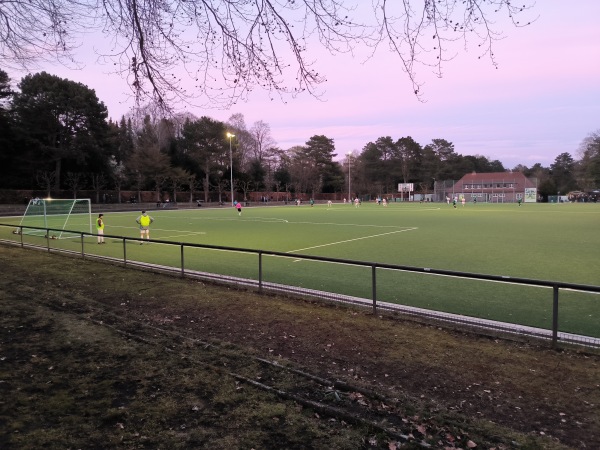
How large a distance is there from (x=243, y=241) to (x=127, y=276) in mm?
9374

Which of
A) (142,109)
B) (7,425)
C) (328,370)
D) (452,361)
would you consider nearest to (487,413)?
(452,361)

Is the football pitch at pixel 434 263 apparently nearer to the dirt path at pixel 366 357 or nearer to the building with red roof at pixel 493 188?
the dirt path at pixel 366 357

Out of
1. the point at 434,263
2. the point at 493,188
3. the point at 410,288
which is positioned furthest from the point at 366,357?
the point at 493,188

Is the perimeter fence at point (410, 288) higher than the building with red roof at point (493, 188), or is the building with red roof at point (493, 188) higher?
the building with red roof at point (493, 188)

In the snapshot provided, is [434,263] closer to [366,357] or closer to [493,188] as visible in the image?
Result: [366,357]

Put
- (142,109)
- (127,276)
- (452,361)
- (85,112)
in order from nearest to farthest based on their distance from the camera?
(452,361) < (142,109) < (127,276) < (85,112)

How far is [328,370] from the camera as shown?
4477mm

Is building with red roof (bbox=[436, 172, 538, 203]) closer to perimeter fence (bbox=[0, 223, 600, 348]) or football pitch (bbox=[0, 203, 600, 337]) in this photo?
football pitch (bbox=[0, 203, 600, 337])

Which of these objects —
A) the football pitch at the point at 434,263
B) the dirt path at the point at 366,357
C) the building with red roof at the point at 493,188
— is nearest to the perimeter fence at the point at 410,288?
the football pitch at the point at 434,263

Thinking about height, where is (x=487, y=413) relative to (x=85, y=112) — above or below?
below

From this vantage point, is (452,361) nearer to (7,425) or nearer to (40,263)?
(7,425)

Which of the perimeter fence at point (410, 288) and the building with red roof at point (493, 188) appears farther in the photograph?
the building with red roof at point (493, 188)

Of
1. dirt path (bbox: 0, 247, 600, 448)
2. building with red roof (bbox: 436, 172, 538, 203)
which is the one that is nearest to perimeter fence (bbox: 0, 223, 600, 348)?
dirt path (bbox: 0, 247, 600, 448)

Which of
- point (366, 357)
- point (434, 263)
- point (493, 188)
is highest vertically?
point (493, 188)
